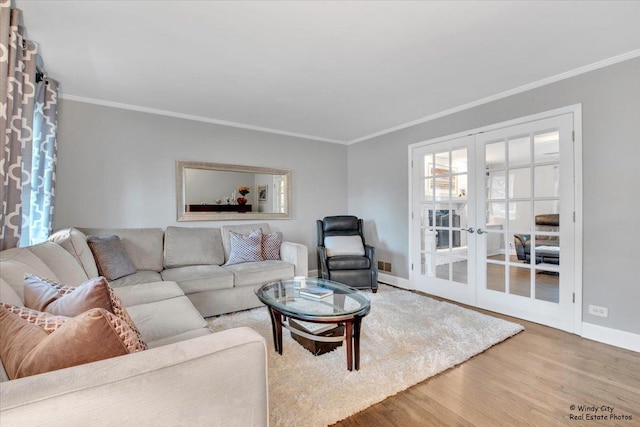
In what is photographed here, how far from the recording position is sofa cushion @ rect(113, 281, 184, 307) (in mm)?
2025

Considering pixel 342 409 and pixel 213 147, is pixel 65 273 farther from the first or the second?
pixel 213 147

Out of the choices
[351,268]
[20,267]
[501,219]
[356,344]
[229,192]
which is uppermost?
[229,192]

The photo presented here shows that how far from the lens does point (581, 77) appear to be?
2521mm

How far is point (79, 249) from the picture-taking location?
7.54ft

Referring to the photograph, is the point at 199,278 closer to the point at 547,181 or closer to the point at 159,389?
the point at 159,389

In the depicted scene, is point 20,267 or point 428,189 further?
point 428,189

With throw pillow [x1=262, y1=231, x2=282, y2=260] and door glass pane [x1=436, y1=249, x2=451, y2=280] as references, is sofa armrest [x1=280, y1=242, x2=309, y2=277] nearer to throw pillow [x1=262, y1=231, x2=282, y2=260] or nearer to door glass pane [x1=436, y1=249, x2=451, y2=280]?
throw pillow [x1=262, y1=231, x2=282, y2=260]

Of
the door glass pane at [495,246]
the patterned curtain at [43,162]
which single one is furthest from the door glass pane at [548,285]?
the patterned curtain at [43,162]

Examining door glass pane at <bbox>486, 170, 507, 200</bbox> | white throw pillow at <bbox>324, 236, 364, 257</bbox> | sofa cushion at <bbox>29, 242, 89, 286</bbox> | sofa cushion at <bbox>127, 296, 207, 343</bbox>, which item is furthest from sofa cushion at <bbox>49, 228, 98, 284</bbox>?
door glass pane at <bbox>486, 170, 507, 200</bbox>

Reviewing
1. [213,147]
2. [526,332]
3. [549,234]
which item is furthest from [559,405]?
[213,147]

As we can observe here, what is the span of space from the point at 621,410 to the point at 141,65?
13.1 ft

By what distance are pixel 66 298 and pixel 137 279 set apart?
170 centimetres

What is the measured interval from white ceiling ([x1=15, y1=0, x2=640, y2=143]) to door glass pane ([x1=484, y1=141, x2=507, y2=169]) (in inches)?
20.3

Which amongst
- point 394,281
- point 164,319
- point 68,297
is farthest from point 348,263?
point 68,297
